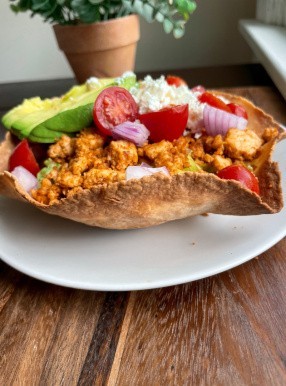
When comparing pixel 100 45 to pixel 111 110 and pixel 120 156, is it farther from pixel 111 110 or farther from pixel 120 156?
pixel 120 156

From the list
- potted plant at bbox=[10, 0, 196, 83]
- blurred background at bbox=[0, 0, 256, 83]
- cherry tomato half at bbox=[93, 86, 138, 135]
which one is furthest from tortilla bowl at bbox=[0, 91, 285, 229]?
blurred background at bbox=[0, 0, 256, 83]

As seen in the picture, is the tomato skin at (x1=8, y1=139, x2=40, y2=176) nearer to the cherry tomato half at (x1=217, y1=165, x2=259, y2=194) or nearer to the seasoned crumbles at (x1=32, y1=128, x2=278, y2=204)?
the seasoned crumbles at (x1=32, y1=128, x2=278, y2=204)

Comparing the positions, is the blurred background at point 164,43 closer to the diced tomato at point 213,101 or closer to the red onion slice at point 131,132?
the diced tomato at point 213,101

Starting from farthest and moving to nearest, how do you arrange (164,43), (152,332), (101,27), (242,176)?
(164,43), (101,27), (242,176), (152,332)

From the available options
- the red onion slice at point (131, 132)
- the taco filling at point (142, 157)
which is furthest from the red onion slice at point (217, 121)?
the red onion slice at point (131, 132)

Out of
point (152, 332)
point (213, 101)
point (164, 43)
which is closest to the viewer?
point (152, 332)

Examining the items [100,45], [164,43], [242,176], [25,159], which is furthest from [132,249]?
[164,43]

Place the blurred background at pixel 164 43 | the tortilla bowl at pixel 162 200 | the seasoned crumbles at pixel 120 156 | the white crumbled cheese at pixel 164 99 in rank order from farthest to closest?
the blurred background at pixel 164 43
the white crumbled cheese at pixel 164 99
the seasoned crumbles at pixel 120 156
the tortilla bowl at pixel 162 200

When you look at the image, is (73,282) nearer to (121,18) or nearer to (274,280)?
(274,280)

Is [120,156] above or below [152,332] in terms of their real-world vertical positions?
above
